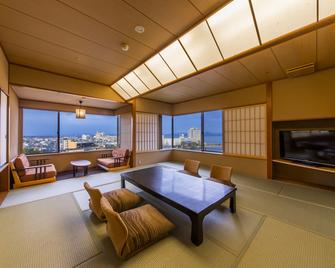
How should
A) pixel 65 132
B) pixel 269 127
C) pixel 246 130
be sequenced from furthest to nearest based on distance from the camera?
pixel 65 132, pixel 246 130, pixel 269 127

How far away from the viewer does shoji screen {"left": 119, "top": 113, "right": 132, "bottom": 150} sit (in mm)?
6137

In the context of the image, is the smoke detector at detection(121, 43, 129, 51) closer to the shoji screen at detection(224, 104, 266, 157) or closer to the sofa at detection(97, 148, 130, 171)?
the sofa at detection(97, 148, 130, 171)

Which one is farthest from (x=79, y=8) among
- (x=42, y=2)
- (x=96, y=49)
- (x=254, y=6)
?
(x=254, y=6)

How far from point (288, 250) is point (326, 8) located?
2.81m

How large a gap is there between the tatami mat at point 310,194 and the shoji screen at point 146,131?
A: 443 cm

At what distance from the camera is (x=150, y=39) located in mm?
2508

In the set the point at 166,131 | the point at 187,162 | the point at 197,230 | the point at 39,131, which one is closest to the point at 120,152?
the point at 166,131

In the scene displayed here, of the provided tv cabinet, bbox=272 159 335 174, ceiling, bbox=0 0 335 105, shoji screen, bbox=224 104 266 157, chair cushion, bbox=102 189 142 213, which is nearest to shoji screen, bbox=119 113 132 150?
ceiling, bbox=0 0 335 105

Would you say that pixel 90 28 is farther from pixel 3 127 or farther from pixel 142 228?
pixel 142 228

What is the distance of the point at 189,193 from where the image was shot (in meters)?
2.17

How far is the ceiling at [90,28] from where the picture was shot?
1868mm

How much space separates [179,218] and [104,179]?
2694 millimetres

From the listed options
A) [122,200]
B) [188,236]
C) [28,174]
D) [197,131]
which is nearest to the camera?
[188,236]

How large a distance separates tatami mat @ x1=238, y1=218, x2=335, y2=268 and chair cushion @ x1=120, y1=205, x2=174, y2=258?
860 millimetres
